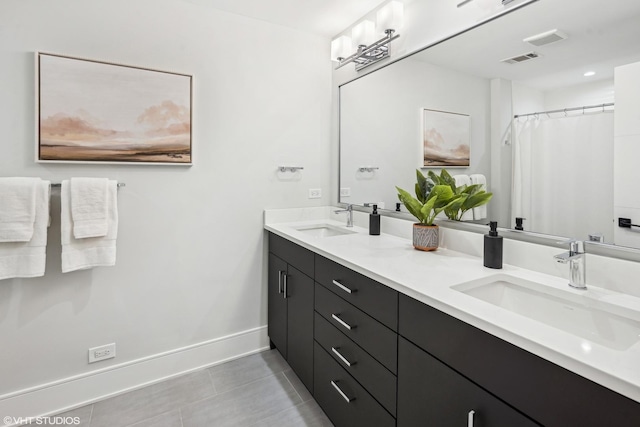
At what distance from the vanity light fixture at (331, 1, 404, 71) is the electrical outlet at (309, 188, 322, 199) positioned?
3.05 ft

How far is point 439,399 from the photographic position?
3.10ft

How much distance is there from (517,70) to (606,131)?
423mm

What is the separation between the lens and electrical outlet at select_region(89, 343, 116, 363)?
71.3 inches

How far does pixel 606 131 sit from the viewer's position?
108 cm

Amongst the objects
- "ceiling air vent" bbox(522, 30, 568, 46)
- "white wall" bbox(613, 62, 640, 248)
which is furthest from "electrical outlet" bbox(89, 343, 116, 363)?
"ceiling air vent" bbox(522, 30, 568, 46)

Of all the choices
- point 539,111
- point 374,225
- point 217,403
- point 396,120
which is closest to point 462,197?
point 539,111

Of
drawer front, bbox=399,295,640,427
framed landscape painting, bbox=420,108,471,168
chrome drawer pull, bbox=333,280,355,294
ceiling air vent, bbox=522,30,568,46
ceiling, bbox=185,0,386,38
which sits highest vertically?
ceiling, bbox=185,0,386,38

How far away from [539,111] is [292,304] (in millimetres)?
1573

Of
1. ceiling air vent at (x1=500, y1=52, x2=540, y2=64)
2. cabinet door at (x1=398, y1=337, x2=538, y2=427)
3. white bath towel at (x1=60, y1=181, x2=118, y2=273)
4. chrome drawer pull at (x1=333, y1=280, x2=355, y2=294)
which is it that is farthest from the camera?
white bath towel at (x1=60, y1=181, x2=118, y2=273)

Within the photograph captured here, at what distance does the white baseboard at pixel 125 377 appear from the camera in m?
1.67

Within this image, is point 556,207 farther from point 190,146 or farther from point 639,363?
point 190,146

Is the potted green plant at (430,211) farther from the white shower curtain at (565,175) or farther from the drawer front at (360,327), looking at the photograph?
the drawer front at (360,327)

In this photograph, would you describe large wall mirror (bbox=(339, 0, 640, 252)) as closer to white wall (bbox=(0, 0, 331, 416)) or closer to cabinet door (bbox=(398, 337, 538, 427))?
cabinet door (bbox=(398, 337, 538, 427))

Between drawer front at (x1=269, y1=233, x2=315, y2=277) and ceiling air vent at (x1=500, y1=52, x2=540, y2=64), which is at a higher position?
ceiling air vent at (x1=500, y1=52, x2=540, y2=64)
